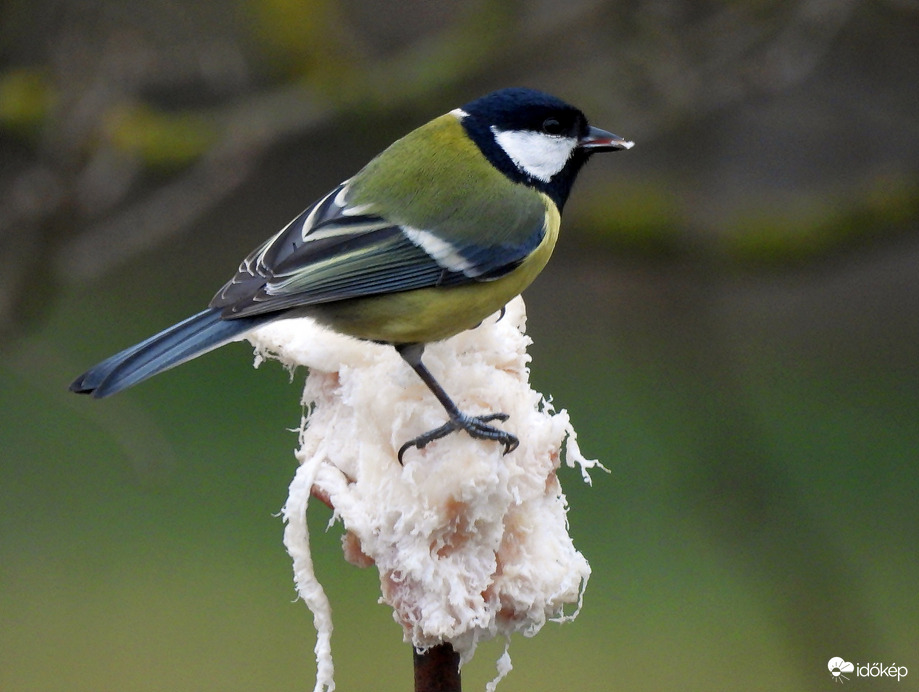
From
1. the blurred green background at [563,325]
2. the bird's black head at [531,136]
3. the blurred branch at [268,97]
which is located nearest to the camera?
the bird's black head at [531,136]

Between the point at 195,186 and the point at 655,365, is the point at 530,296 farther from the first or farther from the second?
the point at 195,186

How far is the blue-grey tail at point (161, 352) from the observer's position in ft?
4.41

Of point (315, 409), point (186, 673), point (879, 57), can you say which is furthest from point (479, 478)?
point (879, 57)

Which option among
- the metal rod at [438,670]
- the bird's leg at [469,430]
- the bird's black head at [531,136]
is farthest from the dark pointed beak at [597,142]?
the metal rod at [438,670]

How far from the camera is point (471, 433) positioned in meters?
1.18

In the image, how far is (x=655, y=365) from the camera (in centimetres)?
300

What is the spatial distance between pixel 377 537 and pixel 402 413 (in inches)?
6.6

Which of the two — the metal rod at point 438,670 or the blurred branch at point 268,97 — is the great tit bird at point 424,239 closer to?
the metal rod at point 438,670

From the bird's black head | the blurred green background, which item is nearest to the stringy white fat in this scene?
the bird's black head

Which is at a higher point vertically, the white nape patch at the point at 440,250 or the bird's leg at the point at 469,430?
the bird's leg at the point at 469,430

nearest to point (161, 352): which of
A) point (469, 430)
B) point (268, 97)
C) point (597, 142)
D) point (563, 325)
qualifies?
point (469, 430)

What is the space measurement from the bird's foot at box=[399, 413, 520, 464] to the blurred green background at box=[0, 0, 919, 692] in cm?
123

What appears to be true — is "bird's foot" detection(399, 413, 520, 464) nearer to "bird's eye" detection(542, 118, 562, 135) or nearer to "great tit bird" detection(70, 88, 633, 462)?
"great tit bird" detection(70, 88, 633, 462)

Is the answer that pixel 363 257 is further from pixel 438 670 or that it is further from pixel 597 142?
pixel 438 670
